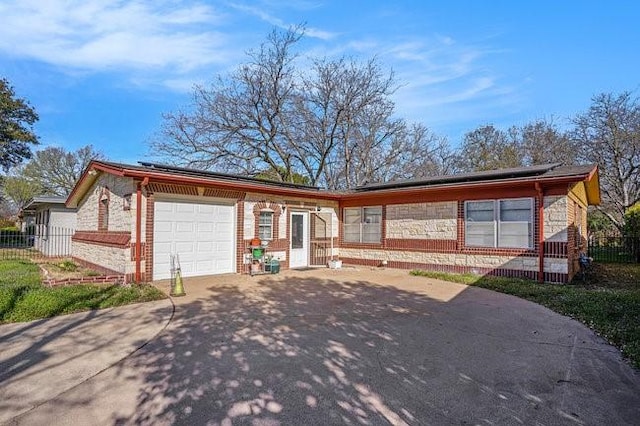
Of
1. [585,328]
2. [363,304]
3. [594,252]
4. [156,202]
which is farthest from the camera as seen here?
[594,252]

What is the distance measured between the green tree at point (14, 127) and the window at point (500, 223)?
86.7ft

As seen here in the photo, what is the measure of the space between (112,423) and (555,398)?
3.89 meters

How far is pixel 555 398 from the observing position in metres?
3.40

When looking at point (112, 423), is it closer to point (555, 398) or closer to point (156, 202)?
point (555, 398)

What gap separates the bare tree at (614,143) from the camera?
2131cm

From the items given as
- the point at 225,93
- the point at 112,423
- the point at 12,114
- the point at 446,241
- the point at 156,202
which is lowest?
the point at 112,423

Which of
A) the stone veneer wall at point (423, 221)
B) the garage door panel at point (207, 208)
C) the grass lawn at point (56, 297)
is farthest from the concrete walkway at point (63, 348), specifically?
the stone veneer wall at point (423, 221)

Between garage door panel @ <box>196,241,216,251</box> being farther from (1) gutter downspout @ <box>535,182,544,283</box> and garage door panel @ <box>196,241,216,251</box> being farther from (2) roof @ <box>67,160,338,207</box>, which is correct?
(1) gutter downspout @ <box>535,182,544,283</box>

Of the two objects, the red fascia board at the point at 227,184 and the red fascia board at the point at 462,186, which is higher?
the red fascia board at the point at 462,186

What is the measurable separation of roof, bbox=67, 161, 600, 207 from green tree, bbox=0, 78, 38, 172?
11.8 metres

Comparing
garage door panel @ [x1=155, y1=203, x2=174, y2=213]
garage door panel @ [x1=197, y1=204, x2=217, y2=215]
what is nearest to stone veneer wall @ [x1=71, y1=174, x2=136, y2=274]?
garage door panel @ [x1=155, y1=203, x2=174, y2=213]

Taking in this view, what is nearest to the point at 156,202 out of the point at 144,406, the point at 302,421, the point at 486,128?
the point at 144,406

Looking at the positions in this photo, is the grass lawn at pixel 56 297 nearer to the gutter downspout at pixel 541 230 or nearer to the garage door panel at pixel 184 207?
the garage door panel at pixel 184 207

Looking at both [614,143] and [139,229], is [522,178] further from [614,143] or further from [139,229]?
[614,143]
